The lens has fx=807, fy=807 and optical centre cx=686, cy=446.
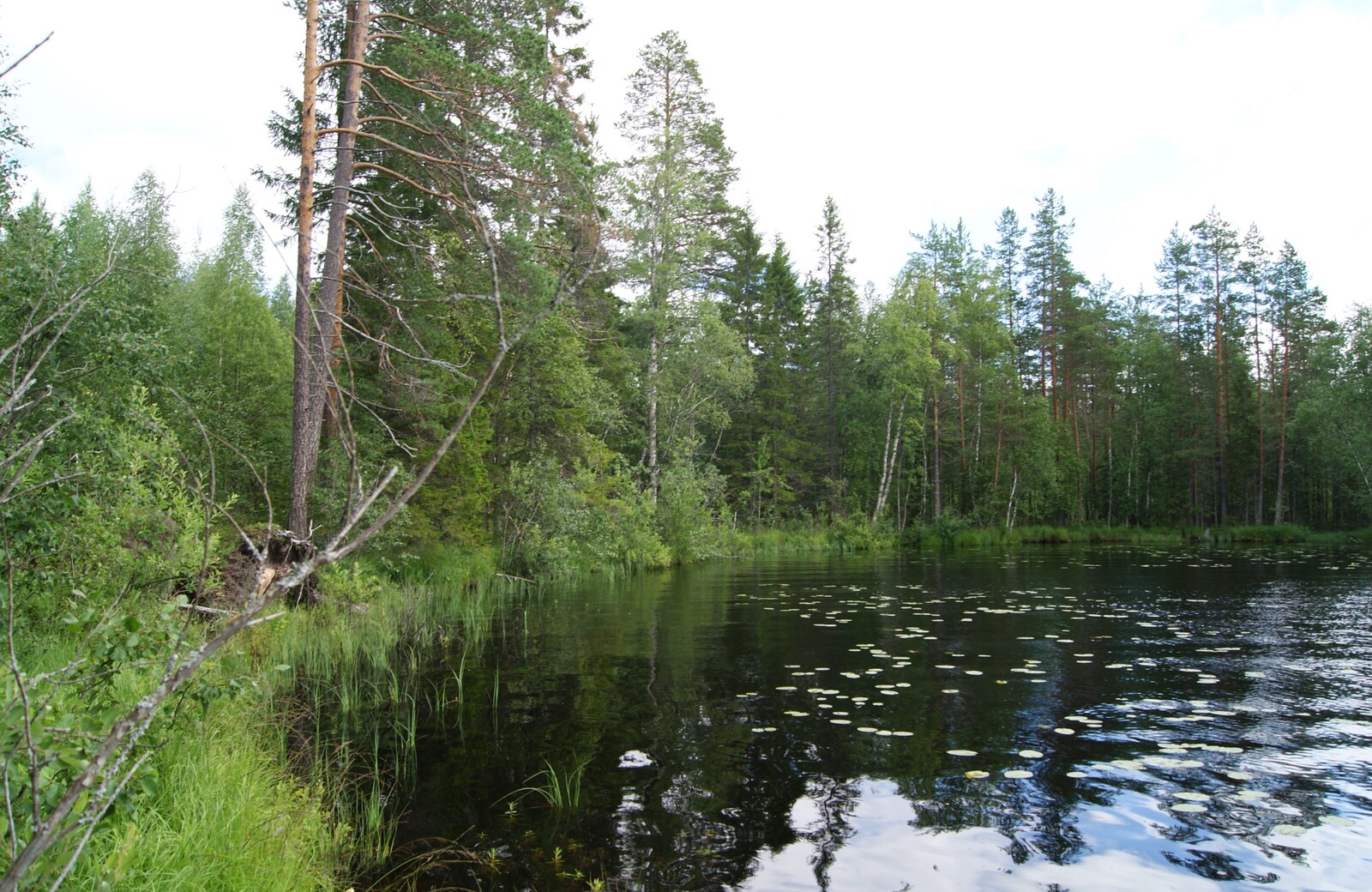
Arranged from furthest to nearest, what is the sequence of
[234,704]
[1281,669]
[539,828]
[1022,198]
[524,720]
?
[1022,198]
[1281,669]
[524,720]
[234,704]
[539,828]

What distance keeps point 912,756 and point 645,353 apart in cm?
2317

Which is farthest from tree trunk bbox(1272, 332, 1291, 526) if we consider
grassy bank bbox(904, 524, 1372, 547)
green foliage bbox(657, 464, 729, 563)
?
green foliage bbox(657, 464, 729, 563)

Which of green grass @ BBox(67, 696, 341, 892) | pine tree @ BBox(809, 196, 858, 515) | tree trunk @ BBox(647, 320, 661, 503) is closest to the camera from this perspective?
green grass @ BBox(67, 696, 341, 892)

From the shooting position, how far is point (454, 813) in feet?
15.4

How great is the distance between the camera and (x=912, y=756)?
5543mm

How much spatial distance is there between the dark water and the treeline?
2390 millimetres

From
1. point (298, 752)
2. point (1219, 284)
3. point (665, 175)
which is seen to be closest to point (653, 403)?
point (665, 175)

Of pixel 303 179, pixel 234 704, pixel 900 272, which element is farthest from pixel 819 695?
pixel 900 272

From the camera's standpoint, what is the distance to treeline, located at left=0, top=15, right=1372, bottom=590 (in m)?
10.5

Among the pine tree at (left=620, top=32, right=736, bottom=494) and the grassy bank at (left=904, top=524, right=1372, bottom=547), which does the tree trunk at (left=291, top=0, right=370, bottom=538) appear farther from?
the grassy bank at (left=904, top=524, right=1372, bottom=547)

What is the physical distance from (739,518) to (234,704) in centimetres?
3151

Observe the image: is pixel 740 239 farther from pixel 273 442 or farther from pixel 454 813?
pixel 454 813

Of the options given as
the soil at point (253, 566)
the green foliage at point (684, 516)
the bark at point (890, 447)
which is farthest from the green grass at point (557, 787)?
the bark at point (890, 447)

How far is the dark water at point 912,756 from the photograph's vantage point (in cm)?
400
